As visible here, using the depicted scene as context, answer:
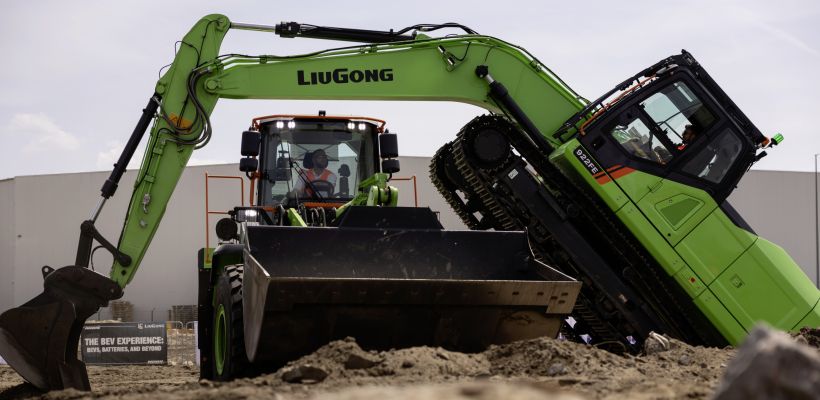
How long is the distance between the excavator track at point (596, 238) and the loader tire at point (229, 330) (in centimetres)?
345

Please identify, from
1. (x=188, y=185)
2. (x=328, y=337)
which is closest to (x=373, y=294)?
(x=328, y=337)

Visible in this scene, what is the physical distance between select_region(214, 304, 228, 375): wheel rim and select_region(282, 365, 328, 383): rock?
6.65ft

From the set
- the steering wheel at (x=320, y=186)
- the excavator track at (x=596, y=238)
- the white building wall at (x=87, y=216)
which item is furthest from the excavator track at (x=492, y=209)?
the white building wall at (x=87, y=216)

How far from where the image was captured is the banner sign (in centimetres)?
1662

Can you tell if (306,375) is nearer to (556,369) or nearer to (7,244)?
(556,369)

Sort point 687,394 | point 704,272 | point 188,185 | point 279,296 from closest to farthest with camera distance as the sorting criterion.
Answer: point 687,394
point 279,296
point 704,272
point 188,185

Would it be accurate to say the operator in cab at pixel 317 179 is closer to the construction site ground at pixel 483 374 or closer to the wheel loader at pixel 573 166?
the wheel loader at pixel 573 166

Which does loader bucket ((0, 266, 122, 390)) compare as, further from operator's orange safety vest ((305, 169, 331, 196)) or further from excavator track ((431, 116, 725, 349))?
excavator track ((431, 116, 725, 349))

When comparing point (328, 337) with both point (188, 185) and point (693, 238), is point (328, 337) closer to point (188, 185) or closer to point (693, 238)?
point (693, 238)

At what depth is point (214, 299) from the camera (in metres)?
8.40

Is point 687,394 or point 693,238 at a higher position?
point 693,238

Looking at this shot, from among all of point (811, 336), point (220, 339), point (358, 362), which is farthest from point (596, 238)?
point (358, 362)

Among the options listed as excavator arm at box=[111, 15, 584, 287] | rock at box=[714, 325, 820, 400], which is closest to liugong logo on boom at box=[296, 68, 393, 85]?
excavator arm at box=[111, 15, 584, 287]

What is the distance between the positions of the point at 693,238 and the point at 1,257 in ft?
92.2
